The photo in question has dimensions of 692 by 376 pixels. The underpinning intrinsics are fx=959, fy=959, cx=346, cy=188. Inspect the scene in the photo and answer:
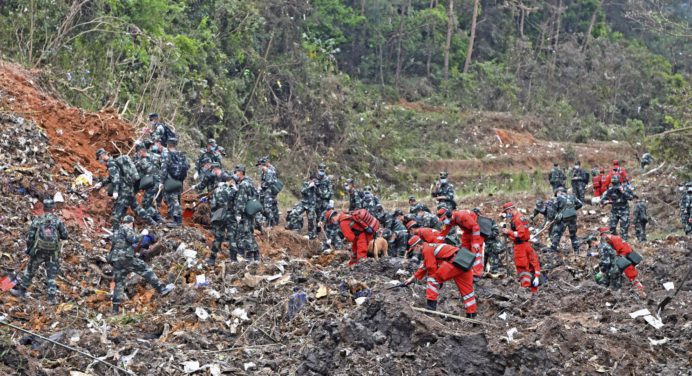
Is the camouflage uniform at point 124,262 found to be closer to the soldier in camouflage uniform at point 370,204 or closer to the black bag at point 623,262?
the soldier in camouflage uniform at point 370,204

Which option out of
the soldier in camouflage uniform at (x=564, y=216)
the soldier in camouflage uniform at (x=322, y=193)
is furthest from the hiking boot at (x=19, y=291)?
the soldier in camouflage uniform at (x=564, y=216)

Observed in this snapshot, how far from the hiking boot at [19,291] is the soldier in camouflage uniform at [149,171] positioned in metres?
3.59

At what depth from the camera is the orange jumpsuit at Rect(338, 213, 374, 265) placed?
52.7 ft

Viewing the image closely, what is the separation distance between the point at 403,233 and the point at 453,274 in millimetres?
5771

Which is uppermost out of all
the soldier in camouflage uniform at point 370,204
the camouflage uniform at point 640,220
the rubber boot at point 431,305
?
the rubber boot at point 431,305

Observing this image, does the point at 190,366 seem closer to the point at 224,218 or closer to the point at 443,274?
the point at 443,274

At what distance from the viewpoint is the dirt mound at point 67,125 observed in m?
18.9

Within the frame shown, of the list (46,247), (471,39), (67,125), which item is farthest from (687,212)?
(471,39)

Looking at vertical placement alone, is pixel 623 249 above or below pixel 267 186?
above

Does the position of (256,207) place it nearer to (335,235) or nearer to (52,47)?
(335,235)

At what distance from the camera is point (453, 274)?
12.3 m

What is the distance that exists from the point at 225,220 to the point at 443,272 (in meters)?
4.96

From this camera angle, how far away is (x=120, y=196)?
16.7 metres

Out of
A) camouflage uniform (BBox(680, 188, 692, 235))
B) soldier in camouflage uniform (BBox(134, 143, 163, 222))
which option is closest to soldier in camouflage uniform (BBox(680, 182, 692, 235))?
camouflage uniform (BBox(680, 188, 692, 235))
